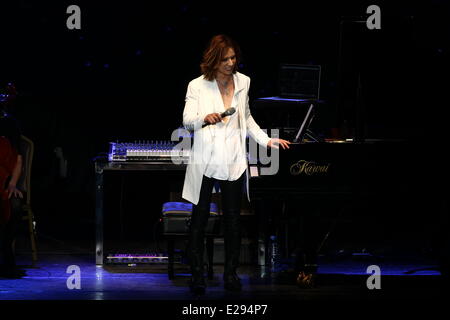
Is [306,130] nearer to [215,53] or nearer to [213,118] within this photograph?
[215,53]

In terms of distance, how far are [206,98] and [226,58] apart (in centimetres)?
27

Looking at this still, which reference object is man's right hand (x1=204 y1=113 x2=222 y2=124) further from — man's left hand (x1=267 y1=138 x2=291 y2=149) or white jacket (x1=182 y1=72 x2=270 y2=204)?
man's left hand (x1=267 y1=138 x2=291 y2=149)

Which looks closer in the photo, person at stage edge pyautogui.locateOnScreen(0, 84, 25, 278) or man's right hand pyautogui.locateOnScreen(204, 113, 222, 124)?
man's right hand pyautogui.locateOnScreen(204, 113, 222, 124)

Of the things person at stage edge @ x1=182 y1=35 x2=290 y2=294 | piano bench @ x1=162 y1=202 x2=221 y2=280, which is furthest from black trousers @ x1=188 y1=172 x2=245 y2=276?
piano bench @ x1=162 y1=202 x2=221 y2=280

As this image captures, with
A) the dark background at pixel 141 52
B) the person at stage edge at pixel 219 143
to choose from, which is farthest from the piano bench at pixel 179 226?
the dark background at pixel 141 52

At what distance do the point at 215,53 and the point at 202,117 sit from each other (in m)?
0.39

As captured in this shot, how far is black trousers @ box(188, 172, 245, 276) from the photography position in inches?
204

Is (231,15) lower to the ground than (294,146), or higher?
higher

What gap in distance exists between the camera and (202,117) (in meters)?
5.07

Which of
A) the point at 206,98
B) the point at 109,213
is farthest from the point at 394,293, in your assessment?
the point at 109,213

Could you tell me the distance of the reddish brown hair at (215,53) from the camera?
5.10 meters

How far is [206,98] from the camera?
5164 millimetres
